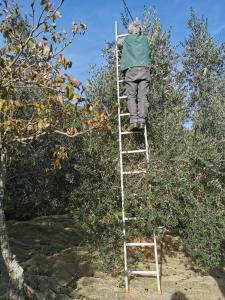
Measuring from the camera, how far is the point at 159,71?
955 centimetres

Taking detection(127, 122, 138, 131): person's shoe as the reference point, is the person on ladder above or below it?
above

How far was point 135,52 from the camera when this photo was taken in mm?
8781

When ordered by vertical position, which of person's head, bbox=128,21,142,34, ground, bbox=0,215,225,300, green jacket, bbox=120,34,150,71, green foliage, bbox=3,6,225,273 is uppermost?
person's head, bbox=128,21,142,34

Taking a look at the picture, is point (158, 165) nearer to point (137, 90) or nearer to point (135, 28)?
Answer: point (137, 90)

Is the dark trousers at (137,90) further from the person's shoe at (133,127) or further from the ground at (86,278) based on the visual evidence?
the ground at (86,278)

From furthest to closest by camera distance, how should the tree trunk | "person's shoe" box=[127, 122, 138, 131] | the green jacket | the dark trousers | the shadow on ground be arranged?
the green jacket < the dark trousers < "person's shoe" box=[127, 122, 138, 131] < the shadow on ground < the tree trunk

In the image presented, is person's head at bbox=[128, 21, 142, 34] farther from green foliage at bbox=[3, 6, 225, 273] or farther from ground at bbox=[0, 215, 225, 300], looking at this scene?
ground at bbox=[0, 215, 225, 300]

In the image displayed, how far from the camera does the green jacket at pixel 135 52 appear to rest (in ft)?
Result: 28.8

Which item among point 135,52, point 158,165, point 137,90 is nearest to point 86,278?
point 158,165

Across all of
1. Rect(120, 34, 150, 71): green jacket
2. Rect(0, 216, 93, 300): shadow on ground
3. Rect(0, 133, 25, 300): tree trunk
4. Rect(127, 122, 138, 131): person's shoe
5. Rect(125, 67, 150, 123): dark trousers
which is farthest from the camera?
Rect(120, 34, 150, 71): green jacket

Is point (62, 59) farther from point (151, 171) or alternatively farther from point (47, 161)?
point (47, 161)

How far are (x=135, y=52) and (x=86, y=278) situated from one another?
4817 mm

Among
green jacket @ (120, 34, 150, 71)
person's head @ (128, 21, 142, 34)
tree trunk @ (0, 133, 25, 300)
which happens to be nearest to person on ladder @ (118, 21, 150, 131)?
green jacket @ (120, 34, 150, 71)

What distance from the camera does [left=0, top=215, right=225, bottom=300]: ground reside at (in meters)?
7.75
